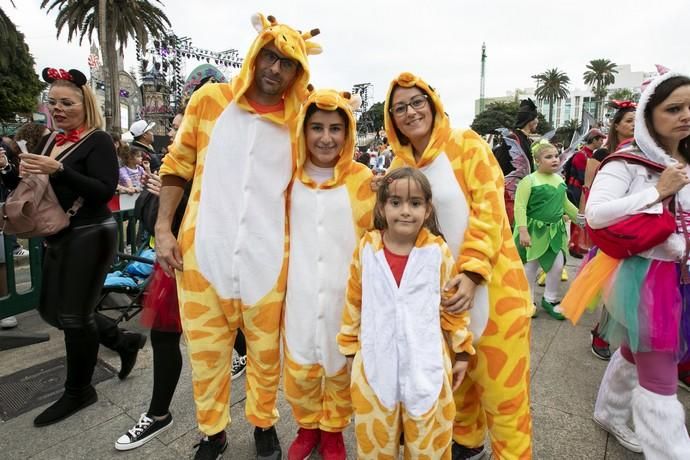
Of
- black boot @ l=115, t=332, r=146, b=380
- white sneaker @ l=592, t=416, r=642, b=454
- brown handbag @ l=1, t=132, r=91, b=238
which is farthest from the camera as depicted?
black boot @ l=115, t=332, r=146, b=380

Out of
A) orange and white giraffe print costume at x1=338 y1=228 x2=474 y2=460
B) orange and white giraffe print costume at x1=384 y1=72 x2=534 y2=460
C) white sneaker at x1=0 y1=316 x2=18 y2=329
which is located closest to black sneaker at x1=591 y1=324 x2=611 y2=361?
orange and white giraffe print costume at x1=384 y1=72 x2=534 y2=460

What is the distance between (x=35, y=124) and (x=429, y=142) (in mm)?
3757

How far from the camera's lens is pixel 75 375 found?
2.47m

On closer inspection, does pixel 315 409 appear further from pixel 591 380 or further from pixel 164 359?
pixel 591 380

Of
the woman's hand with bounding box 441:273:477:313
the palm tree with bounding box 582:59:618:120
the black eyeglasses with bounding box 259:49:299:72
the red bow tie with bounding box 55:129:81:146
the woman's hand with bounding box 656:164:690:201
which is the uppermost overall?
the palm tree with bounding box 582:59:618:120

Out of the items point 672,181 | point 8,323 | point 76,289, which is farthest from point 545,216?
point 8,323

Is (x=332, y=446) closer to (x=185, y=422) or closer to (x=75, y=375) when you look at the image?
(x=185, y=422)

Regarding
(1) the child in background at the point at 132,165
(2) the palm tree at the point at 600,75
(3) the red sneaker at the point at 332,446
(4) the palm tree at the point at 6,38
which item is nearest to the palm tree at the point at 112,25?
(4) the palm tree at the point at 6,38

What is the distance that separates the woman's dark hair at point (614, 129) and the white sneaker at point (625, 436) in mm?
1912

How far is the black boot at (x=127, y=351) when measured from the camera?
287 cm

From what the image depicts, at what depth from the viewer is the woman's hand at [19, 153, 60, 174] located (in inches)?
84.2

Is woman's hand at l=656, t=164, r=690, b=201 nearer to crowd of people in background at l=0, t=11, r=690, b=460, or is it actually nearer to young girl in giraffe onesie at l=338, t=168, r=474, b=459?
crowd of people in background at l=0, t=11, r=690, b=460

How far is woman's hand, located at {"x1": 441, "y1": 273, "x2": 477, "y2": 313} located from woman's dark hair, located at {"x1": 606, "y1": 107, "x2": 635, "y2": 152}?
2.26m

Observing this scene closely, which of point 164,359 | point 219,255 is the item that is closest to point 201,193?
point 219,255
